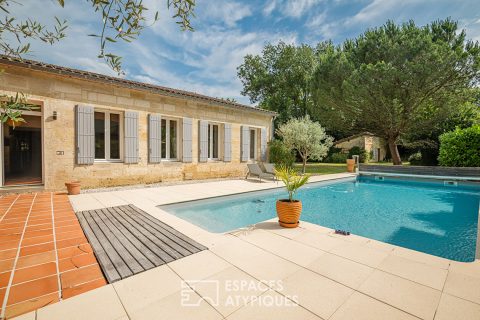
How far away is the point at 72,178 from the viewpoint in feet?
23.5

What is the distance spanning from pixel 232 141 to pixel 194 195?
508 cm

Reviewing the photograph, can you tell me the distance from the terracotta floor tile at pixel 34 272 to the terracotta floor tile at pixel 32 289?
0.10 metres

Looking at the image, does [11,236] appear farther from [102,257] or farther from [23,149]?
[23,149]

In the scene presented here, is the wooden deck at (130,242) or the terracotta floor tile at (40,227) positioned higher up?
the terracotta floor tile at (40,227)

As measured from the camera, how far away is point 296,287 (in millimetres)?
2266

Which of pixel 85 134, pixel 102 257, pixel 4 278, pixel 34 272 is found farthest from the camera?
pixel 85 134

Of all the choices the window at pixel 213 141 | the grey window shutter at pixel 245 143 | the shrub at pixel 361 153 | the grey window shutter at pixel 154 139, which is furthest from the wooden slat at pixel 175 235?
the shrub at pixel 361 153

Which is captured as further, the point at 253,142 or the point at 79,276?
the point at 253,142

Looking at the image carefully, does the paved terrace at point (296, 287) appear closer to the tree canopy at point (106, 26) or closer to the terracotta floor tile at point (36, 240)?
the terracotta floor tile at point (36, 240)

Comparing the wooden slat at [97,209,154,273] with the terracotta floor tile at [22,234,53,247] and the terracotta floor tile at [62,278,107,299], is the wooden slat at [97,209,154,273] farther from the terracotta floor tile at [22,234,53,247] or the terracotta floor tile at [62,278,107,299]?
the terracotta floor tile at [22,234,53,247]

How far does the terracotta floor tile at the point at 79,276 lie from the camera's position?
7.57ft

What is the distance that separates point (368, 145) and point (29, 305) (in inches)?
1078

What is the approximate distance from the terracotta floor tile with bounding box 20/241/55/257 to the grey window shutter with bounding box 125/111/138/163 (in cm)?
523

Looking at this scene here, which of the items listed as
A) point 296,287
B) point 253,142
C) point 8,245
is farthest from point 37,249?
point 253,142
